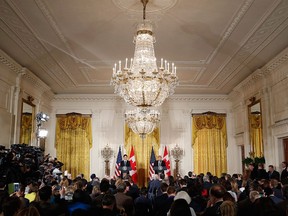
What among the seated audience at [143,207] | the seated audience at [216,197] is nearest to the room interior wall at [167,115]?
the seated audience at [143,207]

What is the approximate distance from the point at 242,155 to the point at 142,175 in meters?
4.62

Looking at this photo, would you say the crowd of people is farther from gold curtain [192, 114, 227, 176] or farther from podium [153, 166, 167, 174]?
gold curtain [192, 114, 227, 176]

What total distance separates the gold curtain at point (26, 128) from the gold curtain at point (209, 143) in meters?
7.26

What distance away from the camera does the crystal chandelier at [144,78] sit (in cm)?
645

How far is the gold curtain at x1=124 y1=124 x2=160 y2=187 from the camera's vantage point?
583 inches

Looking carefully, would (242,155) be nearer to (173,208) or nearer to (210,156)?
(210,156)

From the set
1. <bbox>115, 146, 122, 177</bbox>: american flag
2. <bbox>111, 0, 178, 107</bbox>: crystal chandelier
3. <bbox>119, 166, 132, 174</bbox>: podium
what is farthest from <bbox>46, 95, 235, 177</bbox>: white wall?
<bbox>111, 0, 178, 107</bbox>: crystal chandelier

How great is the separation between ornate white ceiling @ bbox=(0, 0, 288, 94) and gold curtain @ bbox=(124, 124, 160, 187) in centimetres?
394

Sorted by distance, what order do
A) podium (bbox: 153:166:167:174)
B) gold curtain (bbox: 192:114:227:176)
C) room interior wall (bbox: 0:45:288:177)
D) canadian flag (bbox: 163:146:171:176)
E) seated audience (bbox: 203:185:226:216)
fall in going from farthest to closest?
gold curtain (bbox: 192:114:227:176)
canadian flag (bbox: 163:146:171:176)
podium (bbox: 153:166:167:174)
room interior wall (bbox: 0:45:288:177)
seated audience (bbox: 203:185:226:216)

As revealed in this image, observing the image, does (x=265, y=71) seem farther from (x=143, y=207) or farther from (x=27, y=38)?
(x=27, y=38)

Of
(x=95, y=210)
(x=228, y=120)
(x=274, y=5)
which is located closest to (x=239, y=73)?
(x=228, y=120)

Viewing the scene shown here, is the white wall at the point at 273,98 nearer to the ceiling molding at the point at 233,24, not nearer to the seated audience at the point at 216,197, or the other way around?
the ceiling molding at the point at 233,24

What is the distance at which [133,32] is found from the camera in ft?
27.6

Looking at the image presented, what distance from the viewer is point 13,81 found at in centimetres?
1052
